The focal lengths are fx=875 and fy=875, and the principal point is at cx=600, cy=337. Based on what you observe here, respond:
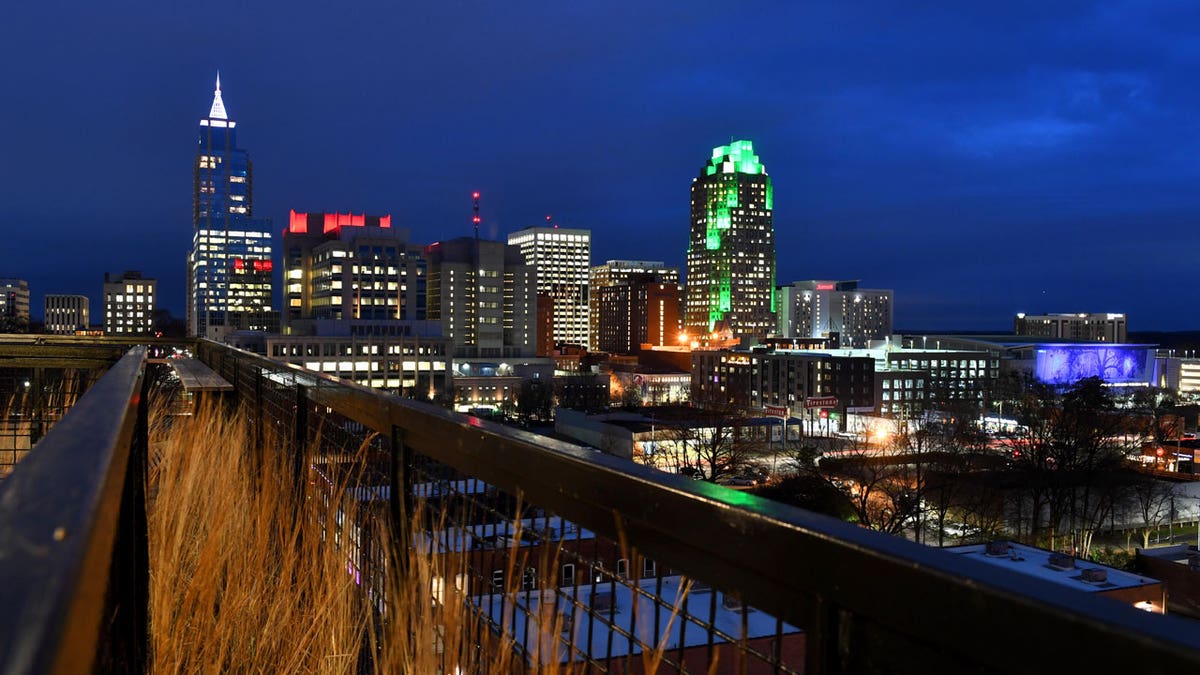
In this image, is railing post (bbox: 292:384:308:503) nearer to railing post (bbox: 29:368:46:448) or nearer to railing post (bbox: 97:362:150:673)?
railing post (bbox: 97:362:150:673)

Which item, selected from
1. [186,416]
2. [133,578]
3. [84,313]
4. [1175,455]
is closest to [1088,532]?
[1175,455]

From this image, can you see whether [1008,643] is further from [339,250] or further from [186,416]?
[339,250]

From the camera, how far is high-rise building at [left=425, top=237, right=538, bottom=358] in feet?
357

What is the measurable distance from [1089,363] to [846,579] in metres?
108

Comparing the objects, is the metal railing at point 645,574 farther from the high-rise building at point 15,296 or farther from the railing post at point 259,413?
the high-rise building at point 15,296

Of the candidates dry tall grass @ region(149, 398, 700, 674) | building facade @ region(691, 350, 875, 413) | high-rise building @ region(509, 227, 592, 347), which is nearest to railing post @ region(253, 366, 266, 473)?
dry tall grass @ region(149, 398, 700, 674)

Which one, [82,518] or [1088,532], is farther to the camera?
[1088,532]

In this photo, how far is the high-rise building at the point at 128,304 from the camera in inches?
6845

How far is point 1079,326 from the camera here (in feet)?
501

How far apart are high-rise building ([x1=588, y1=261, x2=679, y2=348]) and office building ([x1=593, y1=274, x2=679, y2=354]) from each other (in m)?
7.14

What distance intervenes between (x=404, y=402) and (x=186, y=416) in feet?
14.6

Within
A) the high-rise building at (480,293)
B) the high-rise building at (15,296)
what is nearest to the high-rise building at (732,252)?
the high-rise building at (480,293)

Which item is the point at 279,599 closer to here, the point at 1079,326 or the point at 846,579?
the point at 846,579

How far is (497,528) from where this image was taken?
2.33m
